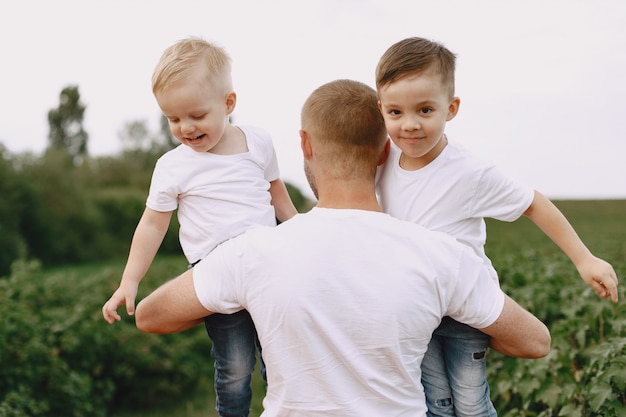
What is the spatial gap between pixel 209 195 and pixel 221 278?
537mm

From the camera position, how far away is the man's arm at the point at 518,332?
221 centimetres

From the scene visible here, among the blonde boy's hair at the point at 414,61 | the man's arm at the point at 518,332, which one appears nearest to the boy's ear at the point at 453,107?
the blonde boy's hair at the point at 414,61

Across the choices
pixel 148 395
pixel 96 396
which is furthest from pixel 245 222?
pixel 148 395

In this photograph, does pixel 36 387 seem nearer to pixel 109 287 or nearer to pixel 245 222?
pixel 109 287

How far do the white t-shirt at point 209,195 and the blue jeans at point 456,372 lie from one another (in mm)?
794

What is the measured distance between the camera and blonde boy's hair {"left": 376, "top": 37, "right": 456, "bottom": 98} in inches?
92.4

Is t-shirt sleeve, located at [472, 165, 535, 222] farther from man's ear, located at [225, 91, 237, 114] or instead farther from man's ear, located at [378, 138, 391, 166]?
man's ear, located at [225, 91, 237, 114]

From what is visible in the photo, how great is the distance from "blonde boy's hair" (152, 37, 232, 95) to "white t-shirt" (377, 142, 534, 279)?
2.52ft

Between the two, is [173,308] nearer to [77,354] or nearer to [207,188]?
[207,188]

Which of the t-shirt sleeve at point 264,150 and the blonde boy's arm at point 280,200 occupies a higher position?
the t-shirt sleeve at point 264,150

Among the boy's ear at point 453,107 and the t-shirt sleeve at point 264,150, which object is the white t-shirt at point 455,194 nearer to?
the boy's ear at point 453,107

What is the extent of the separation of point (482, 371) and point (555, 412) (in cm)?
140

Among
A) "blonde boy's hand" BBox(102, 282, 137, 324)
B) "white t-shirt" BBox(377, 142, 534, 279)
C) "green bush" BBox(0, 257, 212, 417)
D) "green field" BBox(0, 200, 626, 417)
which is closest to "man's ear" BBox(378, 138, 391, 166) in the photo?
"white t-shirt" BBox(377, 142, 534, 279)

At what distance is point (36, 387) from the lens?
567 cm
